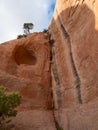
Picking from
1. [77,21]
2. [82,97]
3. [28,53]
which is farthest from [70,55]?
[28,53]

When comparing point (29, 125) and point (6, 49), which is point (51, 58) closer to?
point (6, 49)

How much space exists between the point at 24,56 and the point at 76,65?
738 cm

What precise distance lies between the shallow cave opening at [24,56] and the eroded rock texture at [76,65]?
2.16 m

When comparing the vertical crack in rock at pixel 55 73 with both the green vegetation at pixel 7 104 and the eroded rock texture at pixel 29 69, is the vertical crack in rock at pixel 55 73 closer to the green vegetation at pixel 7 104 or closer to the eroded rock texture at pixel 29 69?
the eroded rock texture at pixel 29 69

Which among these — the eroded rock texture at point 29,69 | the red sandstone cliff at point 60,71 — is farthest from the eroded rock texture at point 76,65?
the eroded rock texture at point 29,69

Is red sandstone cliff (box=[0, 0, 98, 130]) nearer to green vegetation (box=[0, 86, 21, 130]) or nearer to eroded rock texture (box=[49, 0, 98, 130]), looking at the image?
eroded rock texture (box=[49, 0, 98, 130])

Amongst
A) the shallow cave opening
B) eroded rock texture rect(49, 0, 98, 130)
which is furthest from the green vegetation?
the shallow cave opening

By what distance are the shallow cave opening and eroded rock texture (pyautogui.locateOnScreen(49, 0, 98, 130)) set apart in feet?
7.09

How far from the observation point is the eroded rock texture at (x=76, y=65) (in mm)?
19328

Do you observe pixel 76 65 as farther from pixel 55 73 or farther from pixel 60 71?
pixel 55 73

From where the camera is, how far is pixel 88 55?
2058 cm

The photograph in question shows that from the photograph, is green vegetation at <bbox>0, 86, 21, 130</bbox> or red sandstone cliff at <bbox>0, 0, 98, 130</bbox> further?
red sandstone cliff at <bbox>0, 0, 98, 130</bbox>

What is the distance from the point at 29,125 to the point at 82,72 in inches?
166

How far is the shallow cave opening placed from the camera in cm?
2791
